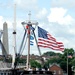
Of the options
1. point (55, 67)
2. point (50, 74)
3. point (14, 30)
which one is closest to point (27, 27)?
point (14, 30)

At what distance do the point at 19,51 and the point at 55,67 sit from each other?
8834cm

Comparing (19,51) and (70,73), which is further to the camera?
(70,73)

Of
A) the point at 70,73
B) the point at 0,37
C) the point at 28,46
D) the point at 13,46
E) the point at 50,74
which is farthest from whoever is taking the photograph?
the point at 70,73

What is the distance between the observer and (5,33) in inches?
3162

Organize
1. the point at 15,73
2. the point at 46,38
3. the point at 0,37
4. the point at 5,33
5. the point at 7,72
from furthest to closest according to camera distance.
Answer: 1. the point at 5,33
2. the point at 0,37
3. the point at 46,38
4. the point at 7,72
5. the point at 15,73

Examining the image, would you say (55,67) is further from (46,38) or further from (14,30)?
(46,38)

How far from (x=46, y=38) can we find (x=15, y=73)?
14688 mm

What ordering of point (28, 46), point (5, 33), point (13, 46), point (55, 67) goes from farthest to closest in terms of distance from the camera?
point (55, 67) < point (5, 33) < point (28, 46) < point (13, 46)

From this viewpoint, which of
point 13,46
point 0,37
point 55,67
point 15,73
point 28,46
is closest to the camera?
point 15,73

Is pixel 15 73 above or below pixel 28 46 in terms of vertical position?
below

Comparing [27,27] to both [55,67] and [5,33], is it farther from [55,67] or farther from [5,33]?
[55,67]

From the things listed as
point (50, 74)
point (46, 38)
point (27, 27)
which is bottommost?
point (50, 74)

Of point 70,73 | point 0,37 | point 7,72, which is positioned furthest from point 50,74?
point 70,73

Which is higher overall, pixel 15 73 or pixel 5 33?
pixel 5 33
